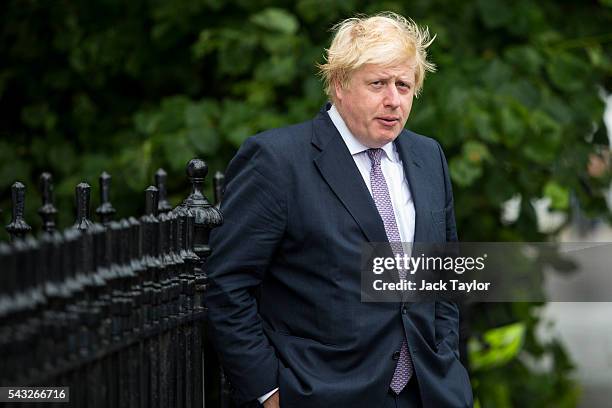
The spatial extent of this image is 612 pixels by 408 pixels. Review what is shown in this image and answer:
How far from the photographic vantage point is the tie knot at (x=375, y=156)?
3283 millimetres

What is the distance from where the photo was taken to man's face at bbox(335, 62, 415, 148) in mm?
3162

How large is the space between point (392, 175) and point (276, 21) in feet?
7.87

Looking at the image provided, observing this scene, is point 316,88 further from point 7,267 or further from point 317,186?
point 7,267

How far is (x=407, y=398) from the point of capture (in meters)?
3.21

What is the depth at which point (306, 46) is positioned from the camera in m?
5.62

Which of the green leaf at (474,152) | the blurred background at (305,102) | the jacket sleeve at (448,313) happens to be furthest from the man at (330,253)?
the green leaf at (474,152)

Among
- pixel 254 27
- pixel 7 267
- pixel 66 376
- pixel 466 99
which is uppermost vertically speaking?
pixel 254 27

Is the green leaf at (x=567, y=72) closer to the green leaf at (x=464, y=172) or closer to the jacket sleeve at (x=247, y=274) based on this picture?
the green leaf at (x=464, y=172)

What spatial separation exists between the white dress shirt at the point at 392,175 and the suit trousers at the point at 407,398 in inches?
14.4

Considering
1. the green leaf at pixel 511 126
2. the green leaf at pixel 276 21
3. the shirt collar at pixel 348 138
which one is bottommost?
the shirt collar at pixel 348 138

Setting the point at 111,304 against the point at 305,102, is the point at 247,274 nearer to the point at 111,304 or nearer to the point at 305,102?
the point at 111,304

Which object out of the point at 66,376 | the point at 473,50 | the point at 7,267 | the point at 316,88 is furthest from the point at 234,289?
the point at 473,50

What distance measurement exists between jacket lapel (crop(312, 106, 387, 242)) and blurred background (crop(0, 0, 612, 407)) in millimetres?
1995

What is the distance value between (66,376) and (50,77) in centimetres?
402
